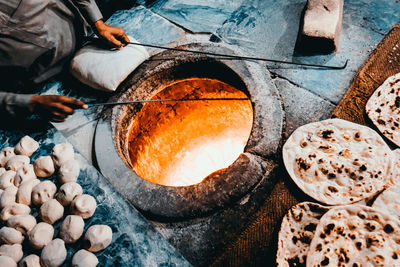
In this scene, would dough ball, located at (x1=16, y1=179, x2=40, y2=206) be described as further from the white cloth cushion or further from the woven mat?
the woven mat

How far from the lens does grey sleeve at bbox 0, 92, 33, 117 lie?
2.59 meters

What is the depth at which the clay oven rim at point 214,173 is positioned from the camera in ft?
7.50

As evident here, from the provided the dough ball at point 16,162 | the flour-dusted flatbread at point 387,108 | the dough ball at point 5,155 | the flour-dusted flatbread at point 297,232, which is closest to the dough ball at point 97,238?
the dough ball at point 16,162

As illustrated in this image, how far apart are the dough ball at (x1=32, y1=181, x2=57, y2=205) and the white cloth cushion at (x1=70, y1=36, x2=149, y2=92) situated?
1.24 metres

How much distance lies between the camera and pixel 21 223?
86.3 inches

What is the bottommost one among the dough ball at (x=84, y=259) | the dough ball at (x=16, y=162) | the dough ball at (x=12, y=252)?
the dough ball at (x=84, y=259)

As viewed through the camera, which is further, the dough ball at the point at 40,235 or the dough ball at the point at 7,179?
the dough ball at the point at 7,179

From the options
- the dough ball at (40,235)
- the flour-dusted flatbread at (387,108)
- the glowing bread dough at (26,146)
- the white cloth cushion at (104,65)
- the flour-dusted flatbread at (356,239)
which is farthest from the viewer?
the white cloth cushion at (104,65)

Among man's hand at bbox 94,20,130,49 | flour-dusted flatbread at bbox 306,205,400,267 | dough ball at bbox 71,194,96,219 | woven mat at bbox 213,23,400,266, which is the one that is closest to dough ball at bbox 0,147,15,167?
dough ball at bbox 71,194,96,219

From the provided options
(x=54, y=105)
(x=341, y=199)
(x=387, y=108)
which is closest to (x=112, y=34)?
(x=54, y=105)

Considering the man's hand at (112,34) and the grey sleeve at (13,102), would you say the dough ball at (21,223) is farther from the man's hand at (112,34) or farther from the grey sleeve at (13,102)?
the man's hand at (112,34)

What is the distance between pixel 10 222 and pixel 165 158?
2.60m

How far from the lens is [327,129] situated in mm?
2408

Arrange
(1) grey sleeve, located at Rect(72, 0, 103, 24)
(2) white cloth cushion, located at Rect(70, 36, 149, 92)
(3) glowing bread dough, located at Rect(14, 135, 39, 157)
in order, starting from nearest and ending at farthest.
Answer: (3) glowing bread dough, located at Rect(14, 135, 39, 157) → (2) white cloth cushion, located at Rect(70, 36, 149, 92) → (1) grey sleeve, located at Rect(72, 0, 103, 24)
